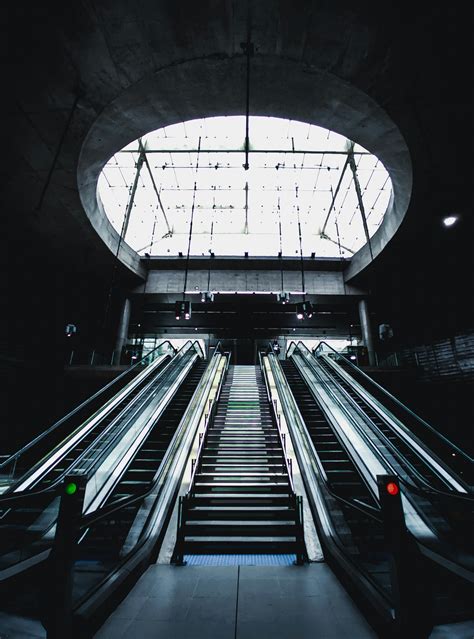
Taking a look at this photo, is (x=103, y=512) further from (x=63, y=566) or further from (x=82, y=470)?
(x=82, y=470)

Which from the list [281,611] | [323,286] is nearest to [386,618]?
[281,611]

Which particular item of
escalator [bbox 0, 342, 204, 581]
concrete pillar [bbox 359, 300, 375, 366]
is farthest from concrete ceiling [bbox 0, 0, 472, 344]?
concrete pillar [bbox 359, 300, 375, 366]

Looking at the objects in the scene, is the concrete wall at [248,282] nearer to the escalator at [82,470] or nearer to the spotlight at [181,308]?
the spotlight at [181,308]

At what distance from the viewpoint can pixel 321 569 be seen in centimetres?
345

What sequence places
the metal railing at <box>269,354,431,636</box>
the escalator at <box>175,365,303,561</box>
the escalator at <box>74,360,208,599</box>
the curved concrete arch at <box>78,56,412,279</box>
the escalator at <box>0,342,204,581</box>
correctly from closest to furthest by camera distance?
the metal railing at <box>269,354,431,636</box> → the escalator at <box>0,342,204,581</box> → the escalator at <box>74,360,208,599</box> → the escalator at <box>175,365,303,561</box> → the curved concrete arch at <box>78,56,412,279</box>

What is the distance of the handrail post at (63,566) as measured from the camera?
6.33 ft

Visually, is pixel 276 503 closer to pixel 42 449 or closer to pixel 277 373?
pixel 277 373

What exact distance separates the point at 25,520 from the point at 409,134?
10724 millimetres

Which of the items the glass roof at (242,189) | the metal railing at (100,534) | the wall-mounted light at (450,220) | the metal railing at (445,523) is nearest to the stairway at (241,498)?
the metal railing at (100,534)

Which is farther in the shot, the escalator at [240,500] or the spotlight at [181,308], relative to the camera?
the spotlight at [181,308]

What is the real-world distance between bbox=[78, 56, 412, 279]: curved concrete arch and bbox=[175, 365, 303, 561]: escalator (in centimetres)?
805

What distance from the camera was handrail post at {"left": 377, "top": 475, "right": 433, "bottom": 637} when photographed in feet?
6.55

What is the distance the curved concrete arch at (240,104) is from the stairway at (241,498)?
26.7ft

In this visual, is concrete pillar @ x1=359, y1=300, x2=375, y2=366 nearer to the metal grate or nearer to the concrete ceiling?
the concrete ceiling
